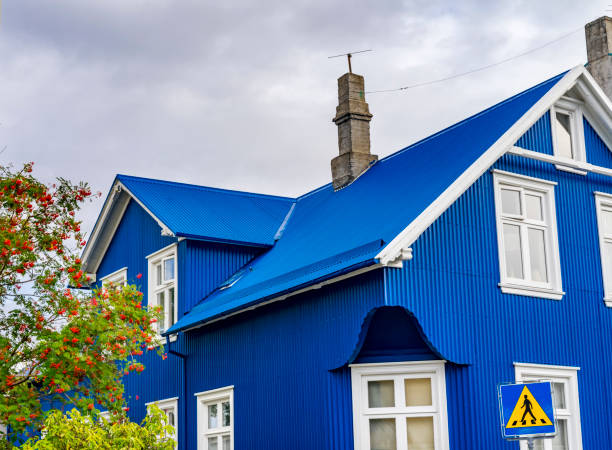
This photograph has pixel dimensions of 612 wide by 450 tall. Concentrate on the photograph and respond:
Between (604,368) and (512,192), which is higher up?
(512,192)

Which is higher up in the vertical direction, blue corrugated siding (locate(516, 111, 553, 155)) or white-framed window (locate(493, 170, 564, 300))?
blue corrugated siding (locate(516, 111, 553, 155))

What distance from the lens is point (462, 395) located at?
1591cm

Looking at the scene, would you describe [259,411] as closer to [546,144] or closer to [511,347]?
[511,347]

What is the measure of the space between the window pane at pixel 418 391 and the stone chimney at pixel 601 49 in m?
8.82

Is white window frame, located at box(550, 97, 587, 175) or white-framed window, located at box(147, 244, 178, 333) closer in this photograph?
white window frame, located at box(550, 97, 587, 175)

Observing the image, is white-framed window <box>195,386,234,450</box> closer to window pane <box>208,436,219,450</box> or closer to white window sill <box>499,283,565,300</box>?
window pane <box>208,436,219,450</box>

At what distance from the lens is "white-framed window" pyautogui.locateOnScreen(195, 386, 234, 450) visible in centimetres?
1952

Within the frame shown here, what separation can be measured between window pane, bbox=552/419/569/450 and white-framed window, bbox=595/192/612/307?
2.77 metres

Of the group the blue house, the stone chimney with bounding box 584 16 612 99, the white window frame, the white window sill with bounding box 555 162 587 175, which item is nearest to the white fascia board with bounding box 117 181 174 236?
the blue house

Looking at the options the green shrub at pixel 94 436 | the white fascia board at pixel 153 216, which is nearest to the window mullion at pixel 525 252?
the green shrub at pixel 94 436

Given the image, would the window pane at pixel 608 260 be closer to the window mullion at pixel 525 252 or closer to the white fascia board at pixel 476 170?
the window mullion at pixel 525 252

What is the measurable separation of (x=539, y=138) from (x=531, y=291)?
3.19m

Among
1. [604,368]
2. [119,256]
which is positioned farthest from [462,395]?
[119,256]

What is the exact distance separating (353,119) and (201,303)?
630 centimetres
